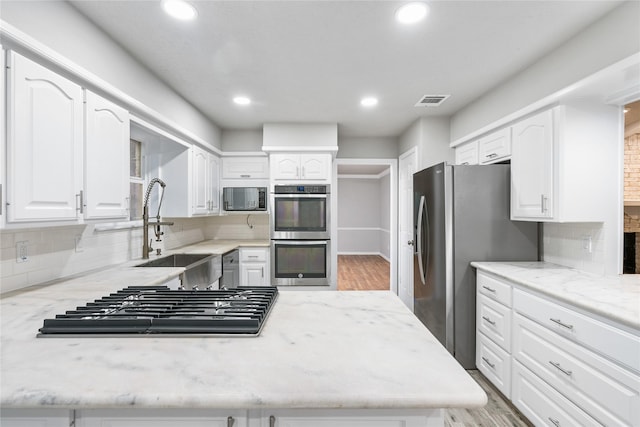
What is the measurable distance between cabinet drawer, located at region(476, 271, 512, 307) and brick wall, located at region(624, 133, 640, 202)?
1255mm

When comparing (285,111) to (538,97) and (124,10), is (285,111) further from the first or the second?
(538,97)

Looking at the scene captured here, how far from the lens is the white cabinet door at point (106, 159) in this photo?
1.67 m

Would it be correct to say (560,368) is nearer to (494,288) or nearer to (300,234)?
(494,288)

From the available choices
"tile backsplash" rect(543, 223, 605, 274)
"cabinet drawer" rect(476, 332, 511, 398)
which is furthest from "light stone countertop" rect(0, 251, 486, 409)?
"tile backsplash" rect(543, 223, 605, 274)

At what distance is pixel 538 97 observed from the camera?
7.21 feet

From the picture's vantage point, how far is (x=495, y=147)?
271 cm

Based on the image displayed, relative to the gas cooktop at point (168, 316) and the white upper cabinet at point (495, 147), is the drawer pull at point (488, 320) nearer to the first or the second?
the white upper cabinet at point (495, 147)

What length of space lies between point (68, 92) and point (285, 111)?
212 centimetres

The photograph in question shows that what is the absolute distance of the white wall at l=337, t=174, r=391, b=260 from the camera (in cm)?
871

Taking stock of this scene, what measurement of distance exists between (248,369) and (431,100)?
3.01m

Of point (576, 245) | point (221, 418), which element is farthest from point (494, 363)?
point (221, 418)

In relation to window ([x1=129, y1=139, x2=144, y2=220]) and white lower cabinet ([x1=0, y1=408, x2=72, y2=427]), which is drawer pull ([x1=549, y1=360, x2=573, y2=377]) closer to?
white lower cabinet ([x1=0, y1=408, x2=72, y2=427])

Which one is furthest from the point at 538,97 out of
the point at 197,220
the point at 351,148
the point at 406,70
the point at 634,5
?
the point at 197,220

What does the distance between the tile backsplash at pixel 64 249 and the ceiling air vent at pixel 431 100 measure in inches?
116
